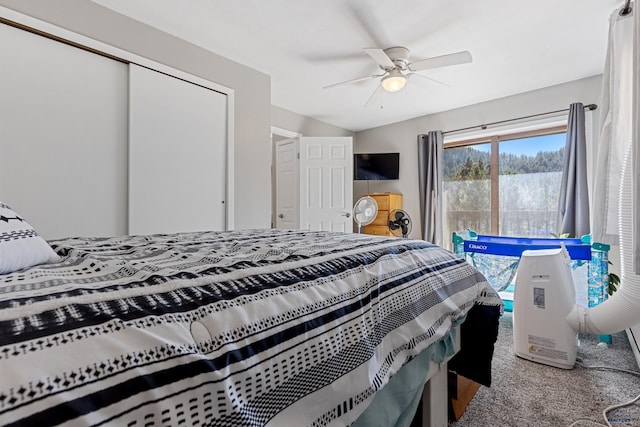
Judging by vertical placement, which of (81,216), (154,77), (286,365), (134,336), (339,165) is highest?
(154,77)

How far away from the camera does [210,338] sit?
48 cm

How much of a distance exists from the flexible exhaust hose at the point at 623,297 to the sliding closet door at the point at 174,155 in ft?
8.97

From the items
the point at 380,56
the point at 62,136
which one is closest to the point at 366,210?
the point at 380,56

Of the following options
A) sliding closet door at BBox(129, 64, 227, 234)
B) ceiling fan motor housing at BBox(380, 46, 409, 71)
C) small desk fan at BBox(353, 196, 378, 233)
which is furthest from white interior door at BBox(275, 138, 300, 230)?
ceiling fan motor housing at BBox(380, 46, 409, 71)

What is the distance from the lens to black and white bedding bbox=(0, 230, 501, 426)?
35 centimetres

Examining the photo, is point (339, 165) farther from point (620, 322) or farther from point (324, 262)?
point (324, 262)

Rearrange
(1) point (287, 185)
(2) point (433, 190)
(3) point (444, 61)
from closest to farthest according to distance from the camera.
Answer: (3) point (444, 61) → (2) point (433, 190) → (1) point (287, 185)

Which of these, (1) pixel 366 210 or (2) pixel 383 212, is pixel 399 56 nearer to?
(1) pixel 366 210

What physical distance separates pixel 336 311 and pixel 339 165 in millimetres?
3808

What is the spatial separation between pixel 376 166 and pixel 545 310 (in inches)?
132

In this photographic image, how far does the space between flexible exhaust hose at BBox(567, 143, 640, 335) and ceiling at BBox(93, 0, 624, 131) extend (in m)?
1.46

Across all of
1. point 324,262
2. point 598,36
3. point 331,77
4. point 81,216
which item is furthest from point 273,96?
point 324,262

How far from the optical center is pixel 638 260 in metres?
1.11

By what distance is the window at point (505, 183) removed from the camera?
3.69 m
